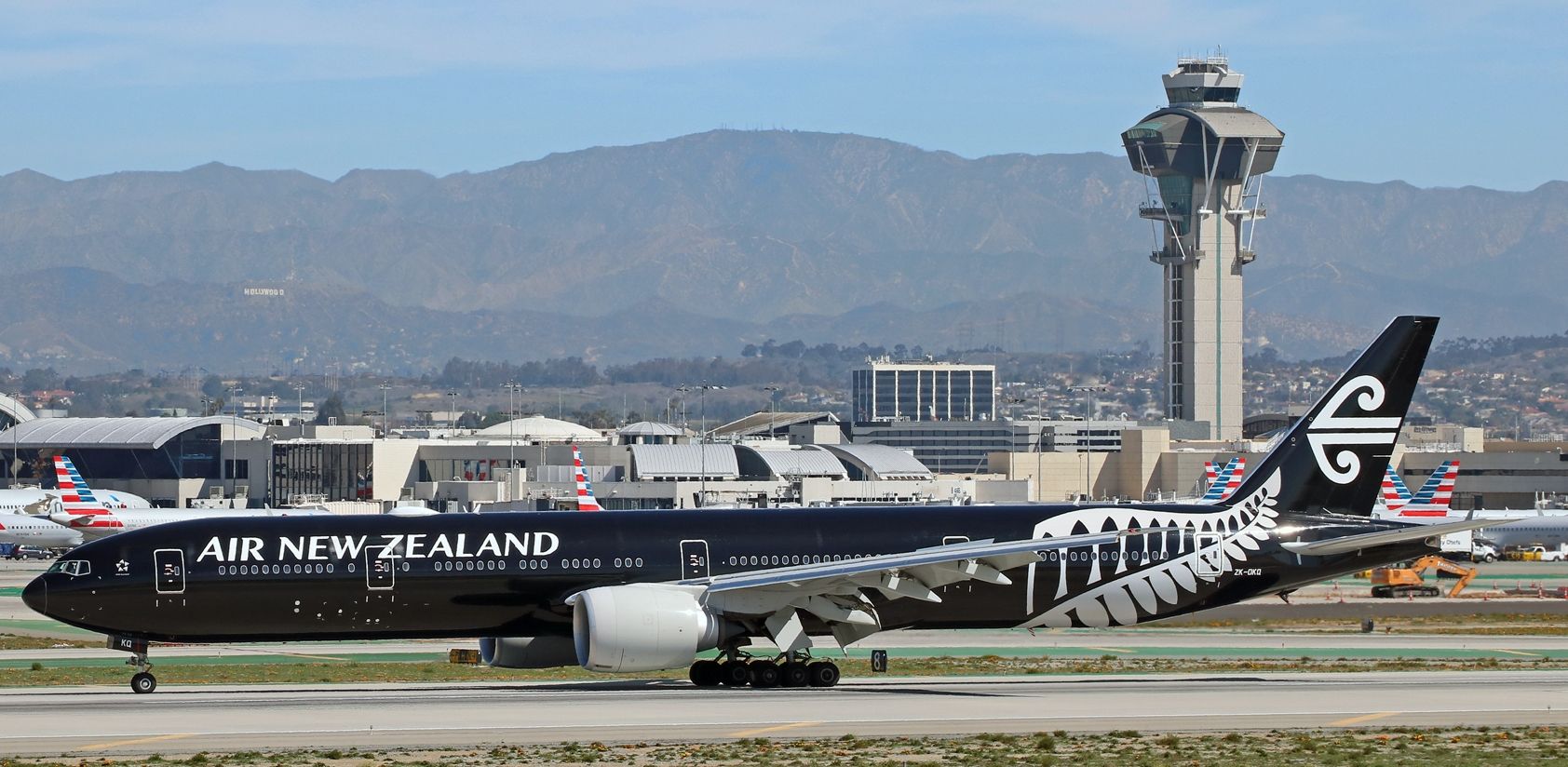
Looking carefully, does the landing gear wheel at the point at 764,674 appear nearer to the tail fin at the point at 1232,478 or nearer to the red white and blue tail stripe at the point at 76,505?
the tail fin at the point at 1232,478

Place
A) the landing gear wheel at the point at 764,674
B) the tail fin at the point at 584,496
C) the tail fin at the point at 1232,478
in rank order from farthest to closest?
1. the tail fin at the point at 1232,478
2. the tail fin at the point at 584,496
3. the landing gear wheel at the point at 764,674

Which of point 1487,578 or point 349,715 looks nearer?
point 349,715

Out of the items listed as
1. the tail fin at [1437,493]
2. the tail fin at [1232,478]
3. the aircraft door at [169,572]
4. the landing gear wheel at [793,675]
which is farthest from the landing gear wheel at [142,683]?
the tail fin at [1437,493]

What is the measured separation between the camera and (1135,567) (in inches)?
1651

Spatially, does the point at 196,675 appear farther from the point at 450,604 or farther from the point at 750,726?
the point at 750,726

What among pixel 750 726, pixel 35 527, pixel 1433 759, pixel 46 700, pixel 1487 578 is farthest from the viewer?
pixel 35 527

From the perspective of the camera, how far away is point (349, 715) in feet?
115

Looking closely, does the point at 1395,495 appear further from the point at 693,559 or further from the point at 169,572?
the point at 169,572

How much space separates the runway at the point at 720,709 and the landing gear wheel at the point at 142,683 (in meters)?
0.38

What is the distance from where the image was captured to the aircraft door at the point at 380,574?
131 feet

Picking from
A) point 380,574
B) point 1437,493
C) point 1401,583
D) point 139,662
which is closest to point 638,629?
point 380,574

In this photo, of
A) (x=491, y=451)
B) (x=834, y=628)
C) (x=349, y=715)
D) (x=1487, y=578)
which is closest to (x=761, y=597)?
(x=834, y=628)

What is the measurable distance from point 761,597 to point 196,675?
14.1 meters

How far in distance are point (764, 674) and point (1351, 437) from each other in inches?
537
